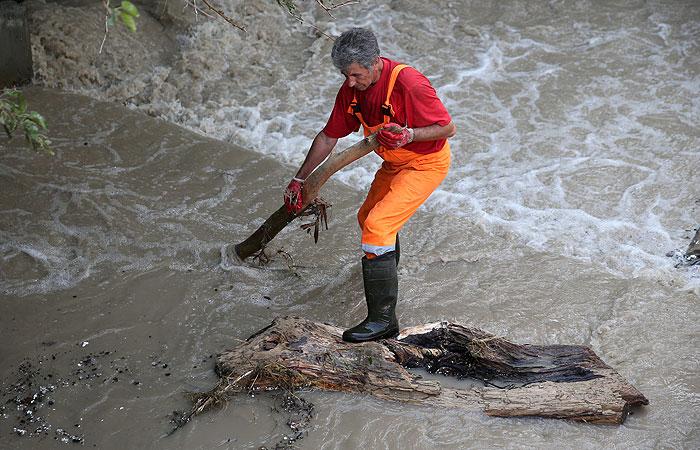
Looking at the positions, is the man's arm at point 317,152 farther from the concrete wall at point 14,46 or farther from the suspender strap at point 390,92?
the concrete wall at point 14,46

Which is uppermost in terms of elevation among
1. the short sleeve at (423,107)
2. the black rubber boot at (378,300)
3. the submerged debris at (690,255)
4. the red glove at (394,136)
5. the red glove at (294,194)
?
the short sleeve at (423,107)

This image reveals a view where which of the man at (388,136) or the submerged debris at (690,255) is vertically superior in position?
the man at (388,136)

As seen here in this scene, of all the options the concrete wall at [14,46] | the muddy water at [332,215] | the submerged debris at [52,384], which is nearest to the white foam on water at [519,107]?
the muddy water at [332,215]

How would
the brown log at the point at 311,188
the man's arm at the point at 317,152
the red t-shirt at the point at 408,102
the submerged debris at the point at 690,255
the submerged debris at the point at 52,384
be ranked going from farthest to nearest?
the submerged debris at the point at 690,255, the man's arm at the point at 317,152, the brown log at the point at 311,188, the red t-shirt at the point at 408,102, the submerged debris at the point at 52,384

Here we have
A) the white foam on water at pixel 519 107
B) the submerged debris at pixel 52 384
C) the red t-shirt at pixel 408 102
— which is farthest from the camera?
the white foam on water at pixel 519 107

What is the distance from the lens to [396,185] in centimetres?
439

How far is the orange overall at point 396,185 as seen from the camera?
4258 millimetres

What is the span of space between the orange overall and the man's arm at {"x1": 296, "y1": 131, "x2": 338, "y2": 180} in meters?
0.25

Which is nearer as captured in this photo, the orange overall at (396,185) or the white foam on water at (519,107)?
the orange overall at (396,185)

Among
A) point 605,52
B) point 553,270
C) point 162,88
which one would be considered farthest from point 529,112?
point 162,88

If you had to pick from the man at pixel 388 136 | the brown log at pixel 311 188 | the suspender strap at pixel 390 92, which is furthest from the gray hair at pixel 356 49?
the brown log at pixel 311 188

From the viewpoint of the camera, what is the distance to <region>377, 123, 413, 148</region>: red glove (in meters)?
4.11

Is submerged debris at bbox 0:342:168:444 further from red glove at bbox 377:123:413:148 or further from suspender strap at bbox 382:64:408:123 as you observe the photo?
suspender strap at bbox 382:64:408:123

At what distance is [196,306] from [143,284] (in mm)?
441
